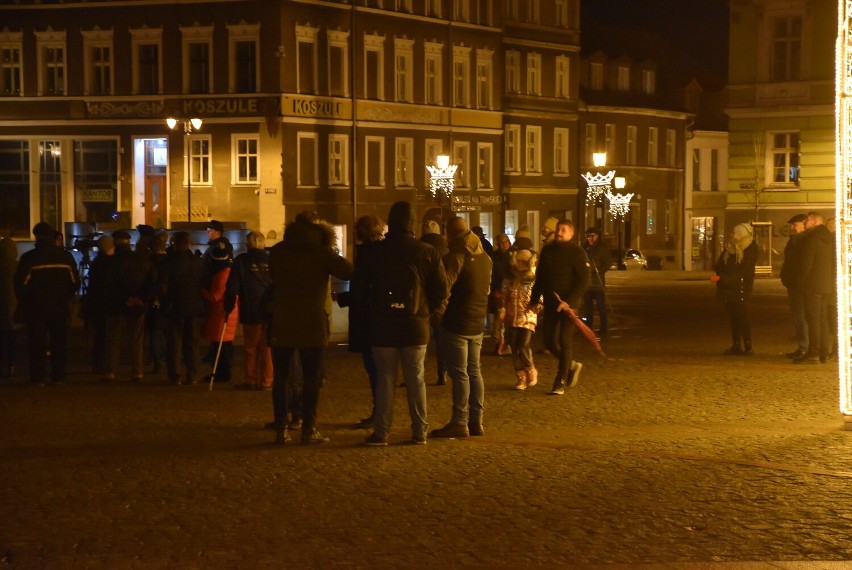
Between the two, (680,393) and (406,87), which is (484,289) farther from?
(406,87)

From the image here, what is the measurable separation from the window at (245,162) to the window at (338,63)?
4.02 m

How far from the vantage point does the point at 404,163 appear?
58625mm

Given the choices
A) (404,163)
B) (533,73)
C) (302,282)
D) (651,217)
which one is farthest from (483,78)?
(302,282)

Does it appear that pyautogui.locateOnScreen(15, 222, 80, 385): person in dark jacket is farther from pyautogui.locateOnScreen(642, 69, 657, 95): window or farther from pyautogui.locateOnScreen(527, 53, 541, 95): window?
pyautogui.locateOnScreen(642, 69, 657, 95): window

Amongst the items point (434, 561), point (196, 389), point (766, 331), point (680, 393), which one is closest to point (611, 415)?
point (680, 393)

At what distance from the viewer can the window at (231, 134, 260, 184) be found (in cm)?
5269

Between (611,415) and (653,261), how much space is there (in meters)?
60.3

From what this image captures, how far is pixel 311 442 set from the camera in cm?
1234

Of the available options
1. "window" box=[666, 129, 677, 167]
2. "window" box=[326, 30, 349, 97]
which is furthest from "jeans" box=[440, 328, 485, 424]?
"window" box=[666, 129, 677, 167]

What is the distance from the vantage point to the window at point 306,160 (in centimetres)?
5338

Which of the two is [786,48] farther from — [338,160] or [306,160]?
[306,160]

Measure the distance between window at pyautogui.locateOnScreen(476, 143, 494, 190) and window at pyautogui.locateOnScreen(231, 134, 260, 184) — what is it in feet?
43.9

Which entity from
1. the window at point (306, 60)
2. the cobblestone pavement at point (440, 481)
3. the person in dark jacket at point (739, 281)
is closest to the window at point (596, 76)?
the window at point (306, 60)

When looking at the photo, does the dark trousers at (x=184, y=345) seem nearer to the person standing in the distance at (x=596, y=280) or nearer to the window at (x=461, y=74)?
the person standing in the distance at (x=596, y=280)
